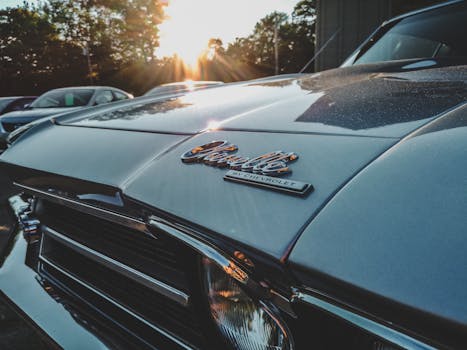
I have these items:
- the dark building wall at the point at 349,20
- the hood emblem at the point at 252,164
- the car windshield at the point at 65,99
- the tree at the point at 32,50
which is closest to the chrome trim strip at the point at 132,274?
the hood emblem at the point at 252,164

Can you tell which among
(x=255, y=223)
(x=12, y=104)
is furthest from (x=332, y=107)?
(x=12, y=104)

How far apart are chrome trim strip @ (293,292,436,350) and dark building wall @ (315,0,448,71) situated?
9707mm

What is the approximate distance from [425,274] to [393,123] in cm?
42

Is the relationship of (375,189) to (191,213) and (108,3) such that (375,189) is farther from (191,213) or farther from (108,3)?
(108,3)

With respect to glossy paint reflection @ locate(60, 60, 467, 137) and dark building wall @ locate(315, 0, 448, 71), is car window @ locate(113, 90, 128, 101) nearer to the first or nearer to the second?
dark building wall @ locate(315, 0, 448, 71)

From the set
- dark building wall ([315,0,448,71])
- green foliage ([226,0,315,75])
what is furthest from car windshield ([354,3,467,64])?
green foliage ([226,0,315,75])

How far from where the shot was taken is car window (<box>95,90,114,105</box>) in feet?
23.5

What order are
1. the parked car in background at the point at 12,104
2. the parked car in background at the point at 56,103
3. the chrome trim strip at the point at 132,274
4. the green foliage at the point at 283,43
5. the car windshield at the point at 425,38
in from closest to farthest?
the chrome trim strip at the point at 132,274, the car windshield at the point at 425,38, the parked car in background at the point at 56,103, the parked car in background at the point at 12,104, the green foliage at the point at 283,43

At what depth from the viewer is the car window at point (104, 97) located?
7.16 meters

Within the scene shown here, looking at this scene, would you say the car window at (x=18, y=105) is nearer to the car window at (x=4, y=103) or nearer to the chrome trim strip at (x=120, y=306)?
the car window at (x=4, y=103)

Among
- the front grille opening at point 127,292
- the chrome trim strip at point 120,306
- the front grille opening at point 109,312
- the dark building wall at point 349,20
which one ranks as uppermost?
the dark building wall at point 349,20

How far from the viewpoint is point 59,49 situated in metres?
27.4

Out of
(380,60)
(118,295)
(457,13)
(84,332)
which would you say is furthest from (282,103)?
(457,13)

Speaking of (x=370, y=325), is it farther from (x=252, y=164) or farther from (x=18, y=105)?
(x=18, y=105)
